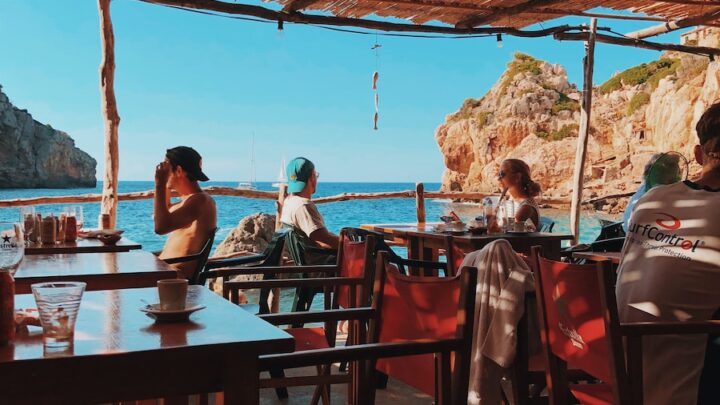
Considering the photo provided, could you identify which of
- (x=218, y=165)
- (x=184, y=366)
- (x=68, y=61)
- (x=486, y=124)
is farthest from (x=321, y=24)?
(x=68, y=61)

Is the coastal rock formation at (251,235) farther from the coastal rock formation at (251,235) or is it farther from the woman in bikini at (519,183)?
the woman in bikini at (519,183)

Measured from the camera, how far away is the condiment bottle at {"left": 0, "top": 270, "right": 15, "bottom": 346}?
129 centimetres

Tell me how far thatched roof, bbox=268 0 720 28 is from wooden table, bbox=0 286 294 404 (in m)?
4.47

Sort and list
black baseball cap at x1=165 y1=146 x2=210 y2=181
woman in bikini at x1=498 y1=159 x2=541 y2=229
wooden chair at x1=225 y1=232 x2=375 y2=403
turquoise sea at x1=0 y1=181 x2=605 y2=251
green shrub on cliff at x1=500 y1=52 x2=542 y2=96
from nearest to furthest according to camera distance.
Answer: wooden chair at x1=225 y1=232 x2=375 y2=403, black baseball cap at x1=165 y1=146 x2=210 y2=181, woman in bikini at x1=498 y1=159 x2=541 y2=229, turquoise sea at x1=0 y1=181 x2=605 y2=251, green shrub on cliff at x1=500 y1=52 x2=542 y2=96

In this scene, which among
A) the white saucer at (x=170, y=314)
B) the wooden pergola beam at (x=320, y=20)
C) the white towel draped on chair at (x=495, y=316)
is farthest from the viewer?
the wooden pergola beam at (x=320, y=20)

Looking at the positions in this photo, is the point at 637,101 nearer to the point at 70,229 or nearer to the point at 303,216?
the point at 303,216

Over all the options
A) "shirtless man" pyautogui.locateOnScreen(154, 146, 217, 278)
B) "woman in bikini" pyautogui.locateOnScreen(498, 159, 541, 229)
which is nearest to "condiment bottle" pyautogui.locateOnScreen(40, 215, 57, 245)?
"shirtless man" pyautogui.locateOnScreen(154, 146, 217, 278)

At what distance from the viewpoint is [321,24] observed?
586 centimetres

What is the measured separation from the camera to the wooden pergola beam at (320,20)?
17.5 ft

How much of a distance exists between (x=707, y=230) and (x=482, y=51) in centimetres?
6992

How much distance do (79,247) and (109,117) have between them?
3423mm

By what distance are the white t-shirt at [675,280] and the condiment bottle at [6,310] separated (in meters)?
1.63

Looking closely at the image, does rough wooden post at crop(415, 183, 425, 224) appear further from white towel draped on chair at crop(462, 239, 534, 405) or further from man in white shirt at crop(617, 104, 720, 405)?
man in white shirt at crop(617, 104, 720, 405)

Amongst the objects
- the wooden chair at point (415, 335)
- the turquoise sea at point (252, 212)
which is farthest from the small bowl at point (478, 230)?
the turquoise sea at point (252, 212)
